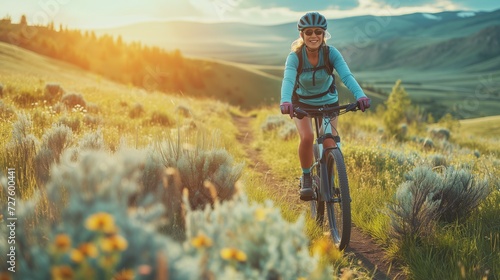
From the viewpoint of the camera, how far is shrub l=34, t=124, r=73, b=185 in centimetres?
499

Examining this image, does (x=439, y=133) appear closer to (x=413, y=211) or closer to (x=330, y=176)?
(x=330, y=176)

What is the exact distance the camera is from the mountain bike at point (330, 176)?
15.7ft

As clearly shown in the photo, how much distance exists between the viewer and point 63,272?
1.60 m

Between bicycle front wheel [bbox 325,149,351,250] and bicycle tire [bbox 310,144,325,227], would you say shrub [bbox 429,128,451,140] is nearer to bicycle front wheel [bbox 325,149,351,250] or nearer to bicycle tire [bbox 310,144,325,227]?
bicycle tire [bbox 310,144,325,227]

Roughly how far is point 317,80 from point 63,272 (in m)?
4.70

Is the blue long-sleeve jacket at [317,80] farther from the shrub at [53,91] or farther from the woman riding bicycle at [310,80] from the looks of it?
the shrub at [53,91]

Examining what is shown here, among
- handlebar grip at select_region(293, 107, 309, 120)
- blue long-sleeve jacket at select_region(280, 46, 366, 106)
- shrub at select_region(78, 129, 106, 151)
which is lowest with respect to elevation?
shrub at select_region(78, 129, 106, 151)

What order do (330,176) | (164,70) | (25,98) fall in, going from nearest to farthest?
1. (330,176)
2. (25,98)
3. (164,70)

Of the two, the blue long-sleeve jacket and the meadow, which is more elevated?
the blue long-sleeve jacket

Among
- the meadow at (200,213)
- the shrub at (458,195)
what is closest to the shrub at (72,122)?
the meadow at (200,213)

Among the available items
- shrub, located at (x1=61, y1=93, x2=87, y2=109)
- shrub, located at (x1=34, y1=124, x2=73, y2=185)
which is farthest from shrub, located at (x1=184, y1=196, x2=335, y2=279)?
shrub, located at (x1=61, y1=93, x2=87, y2=109)

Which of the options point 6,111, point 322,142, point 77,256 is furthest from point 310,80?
point 6,111

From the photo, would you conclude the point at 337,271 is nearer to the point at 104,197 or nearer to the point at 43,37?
the point at 104,197

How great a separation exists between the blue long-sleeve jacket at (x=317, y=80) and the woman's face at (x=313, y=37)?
13cm
